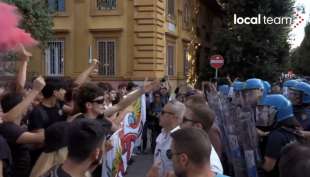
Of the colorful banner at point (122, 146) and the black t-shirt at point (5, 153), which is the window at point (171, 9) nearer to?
the colorful banner at point (122, 146)

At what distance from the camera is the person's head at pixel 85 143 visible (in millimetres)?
3051

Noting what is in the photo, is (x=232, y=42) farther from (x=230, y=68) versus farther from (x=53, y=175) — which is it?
(x=53, y=175)

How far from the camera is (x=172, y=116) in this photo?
15.3 ft

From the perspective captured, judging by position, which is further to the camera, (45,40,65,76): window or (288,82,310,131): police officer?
(45,40,65,76): window

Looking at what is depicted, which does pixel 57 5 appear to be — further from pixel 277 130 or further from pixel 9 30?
pixel 9 30

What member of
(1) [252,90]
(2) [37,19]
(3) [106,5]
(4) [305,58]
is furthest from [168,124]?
(4) [305,58]

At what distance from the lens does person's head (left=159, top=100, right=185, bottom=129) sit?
15.2 feet

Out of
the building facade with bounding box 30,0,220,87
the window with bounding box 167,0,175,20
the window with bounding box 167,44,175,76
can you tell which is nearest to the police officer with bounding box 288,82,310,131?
the building facade with bounding box 30,0,220,87

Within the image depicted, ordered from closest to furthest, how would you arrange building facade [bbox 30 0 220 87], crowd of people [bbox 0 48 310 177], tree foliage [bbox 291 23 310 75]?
crowd of people [bbox 0 48 310 177] → building facade [bbox 30 0 220 87] → tree foliage [bbox 291 23 310 75]

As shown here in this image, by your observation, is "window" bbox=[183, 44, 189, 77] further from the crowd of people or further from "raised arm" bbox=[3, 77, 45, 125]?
"raised arm" bbox=[3, 77, 45, 125]

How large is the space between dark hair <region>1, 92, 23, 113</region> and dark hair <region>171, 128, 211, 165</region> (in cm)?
248

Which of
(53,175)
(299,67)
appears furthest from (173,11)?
(299,67)

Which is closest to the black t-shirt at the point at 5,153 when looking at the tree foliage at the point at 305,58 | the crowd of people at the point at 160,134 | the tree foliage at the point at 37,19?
the crowd of people at the point at 160,134

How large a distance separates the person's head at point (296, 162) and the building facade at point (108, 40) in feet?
64.6
